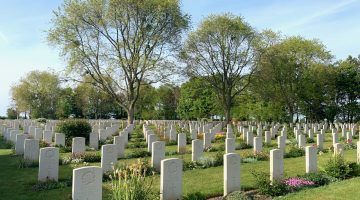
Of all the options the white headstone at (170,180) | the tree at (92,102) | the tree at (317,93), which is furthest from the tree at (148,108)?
the white headstone at (170,180)

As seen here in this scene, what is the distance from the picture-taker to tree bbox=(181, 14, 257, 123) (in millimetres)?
42156

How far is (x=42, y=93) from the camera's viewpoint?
7788 centimetres

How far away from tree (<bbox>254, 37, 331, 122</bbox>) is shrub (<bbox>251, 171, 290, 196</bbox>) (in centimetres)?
3645

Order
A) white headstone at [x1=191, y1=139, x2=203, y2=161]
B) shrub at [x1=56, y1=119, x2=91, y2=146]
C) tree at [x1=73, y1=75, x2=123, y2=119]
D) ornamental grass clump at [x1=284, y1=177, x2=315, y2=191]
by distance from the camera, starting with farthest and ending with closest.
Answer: tree at [x1=73, y1=75, x2=123, y2=119], shrub at [x1=56, y1=119, x2=91, y2=146], white headstone at [x1=191, y1=139, x2=203, y2=161], ornamental grass clump at [x1=284, y1=177, x2=315, y2=191]

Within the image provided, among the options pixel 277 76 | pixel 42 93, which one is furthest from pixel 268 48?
pixel 42 93

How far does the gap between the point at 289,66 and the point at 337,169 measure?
38881mm

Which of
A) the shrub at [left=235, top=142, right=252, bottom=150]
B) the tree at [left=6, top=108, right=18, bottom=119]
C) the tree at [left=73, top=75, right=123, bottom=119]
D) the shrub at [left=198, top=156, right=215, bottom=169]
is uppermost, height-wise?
the tree at [left=73, top=75, right=123, bottom=119]

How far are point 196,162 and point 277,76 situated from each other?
36.7 metres

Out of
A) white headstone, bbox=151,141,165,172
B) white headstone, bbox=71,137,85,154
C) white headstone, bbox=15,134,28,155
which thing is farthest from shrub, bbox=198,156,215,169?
white headstone, bbox=15,134,28,155

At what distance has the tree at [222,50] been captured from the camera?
42.2 m

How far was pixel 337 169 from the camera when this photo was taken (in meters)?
11.3

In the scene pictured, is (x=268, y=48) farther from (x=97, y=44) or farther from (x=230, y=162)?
(x=230, y=162)

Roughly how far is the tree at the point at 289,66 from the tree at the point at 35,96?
4496 centimetres

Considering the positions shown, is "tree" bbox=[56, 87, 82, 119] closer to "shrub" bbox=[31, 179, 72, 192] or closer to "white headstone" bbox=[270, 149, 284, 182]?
"shrub" bbox=[31, 179, 72, 192]
